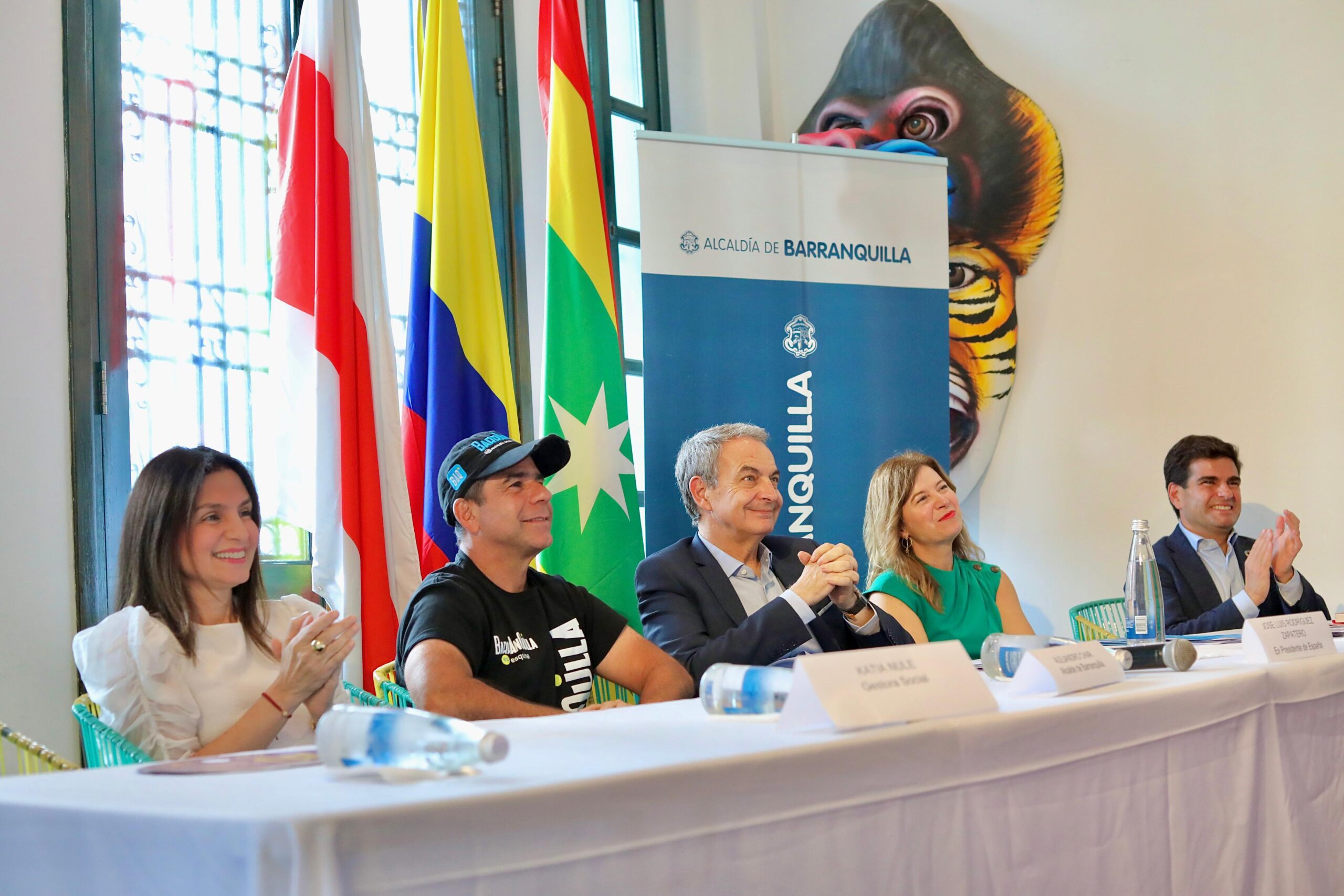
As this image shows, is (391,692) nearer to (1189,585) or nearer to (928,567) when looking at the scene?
(928,567)

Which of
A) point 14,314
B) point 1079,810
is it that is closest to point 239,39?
point 14,314

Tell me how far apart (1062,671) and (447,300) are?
2.31 m

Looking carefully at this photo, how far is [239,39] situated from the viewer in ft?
10.5

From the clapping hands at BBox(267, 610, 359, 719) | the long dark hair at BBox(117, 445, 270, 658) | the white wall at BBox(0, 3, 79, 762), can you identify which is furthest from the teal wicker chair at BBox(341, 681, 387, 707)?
the white wall at BBox(0, 3, 79, 762)

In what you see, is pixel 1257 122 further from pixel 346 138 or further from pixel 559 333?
pixel 346 138

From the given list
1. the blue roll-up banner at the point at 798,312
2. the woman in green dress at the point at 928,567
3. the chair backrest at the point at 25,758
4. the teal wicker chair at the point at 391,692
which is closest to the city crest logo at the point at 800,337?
the blue roll-up banner at the point at 798,312

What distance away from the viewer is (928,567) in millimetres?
2744

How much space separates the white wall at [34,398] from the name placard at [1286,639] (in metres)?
2.43

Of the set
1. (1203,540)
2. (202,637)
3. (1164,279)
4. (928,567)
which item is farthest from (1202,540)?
(202,637)

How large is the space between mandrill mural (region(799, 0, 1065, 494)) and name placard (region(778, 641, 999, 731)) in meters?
3.12

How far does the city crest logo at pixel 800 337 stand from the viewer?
3.65 meters

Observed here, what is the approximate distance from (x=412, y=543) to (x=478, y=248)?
93cm

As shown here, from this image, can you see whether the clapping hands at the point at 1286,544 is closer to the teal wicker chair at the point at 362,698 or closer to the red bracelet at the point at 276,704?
the teal wicker chair at the point at 362,698

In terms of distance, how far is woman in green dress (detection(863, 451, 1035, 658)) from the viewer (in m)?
2.62
